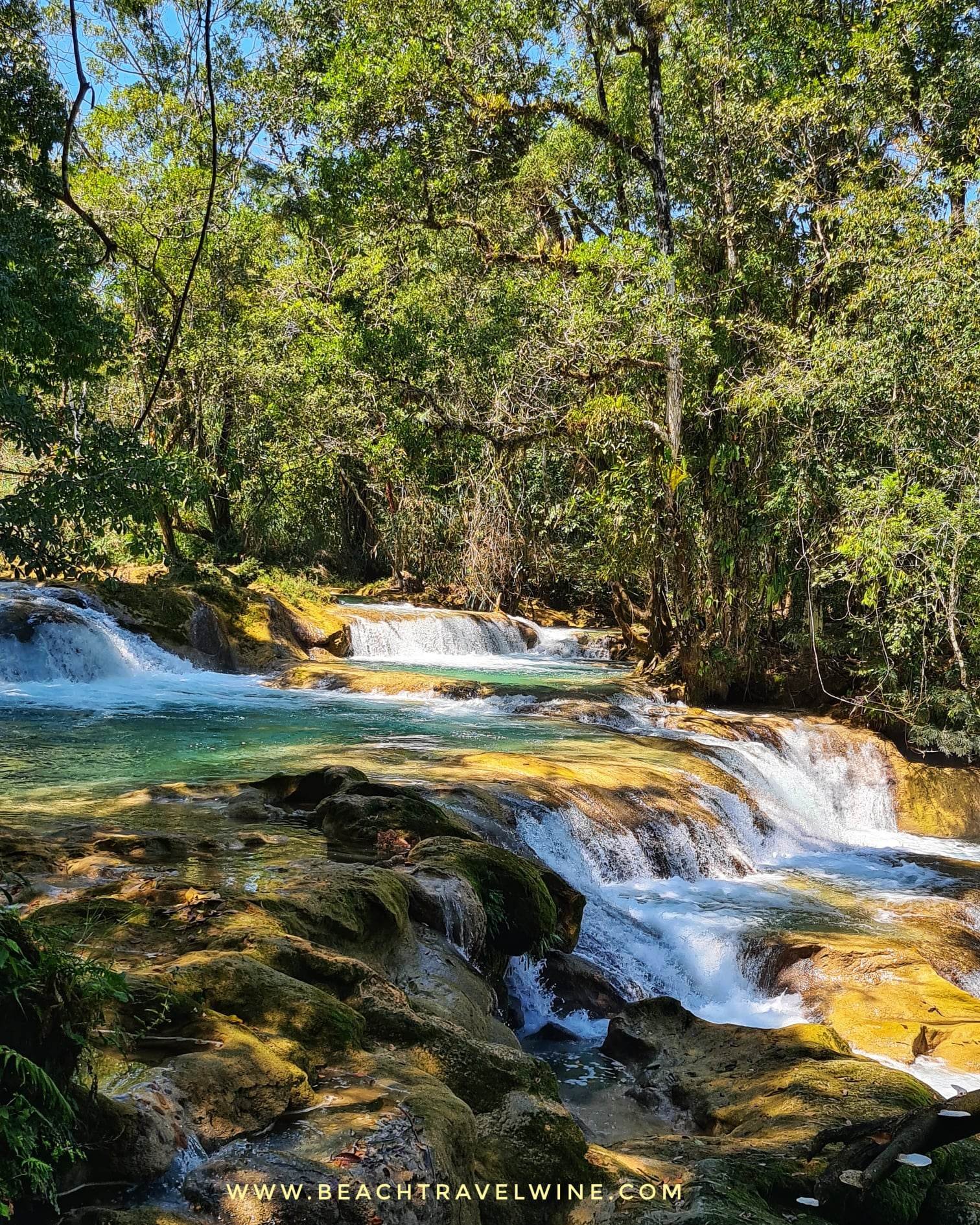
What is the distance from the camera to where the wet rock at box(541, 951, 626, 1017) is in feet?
20.8

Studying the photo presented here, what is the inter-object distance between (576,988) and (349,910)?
2.52 meters

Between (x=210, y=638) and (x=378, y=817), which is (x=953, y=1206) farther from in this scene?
(x=210, y=638)

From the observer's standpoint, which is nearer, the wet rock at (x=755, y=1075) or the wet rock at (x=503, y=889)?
the wet rock at (x=755, y=1075)

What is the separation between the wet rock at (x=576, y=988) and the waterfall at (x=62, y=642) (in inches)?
396

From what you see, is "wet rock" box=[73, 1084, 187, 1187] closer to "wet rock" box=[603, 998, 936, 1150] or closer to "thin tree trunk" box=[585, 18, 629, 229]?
"wet rock" box=[603, 998, 936, 1150]

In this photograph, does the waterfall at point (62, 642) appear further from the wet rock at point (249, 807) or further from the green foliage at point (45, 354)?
the wet rock at point (249, 807)

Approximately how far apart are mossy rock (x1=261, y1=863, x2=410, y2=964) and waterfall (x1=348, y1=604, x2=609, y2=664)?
1370 cm

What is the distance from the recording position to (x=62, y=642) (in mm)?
14070

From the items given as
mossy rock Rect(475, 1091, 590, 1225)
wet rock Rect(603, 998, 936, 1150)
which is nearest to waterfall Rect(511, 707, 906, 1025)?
wet rock Rect(603, 998, 936, 1150)

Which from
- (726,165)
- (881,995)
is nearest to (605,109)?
(726,165)

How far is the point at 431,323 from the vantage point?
2003 centimetres

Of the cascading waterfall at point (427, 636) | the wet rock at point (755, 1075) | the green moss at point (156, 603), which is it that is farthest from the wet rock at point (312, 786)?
the cascading waterfall at point (427, 636)

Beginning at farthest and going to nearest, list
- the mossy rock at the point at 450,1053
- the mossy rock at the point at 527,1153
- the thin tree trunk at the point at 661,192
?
the thin tree trunk at the point at 661,192 → the mossy rock at the point at 450,1053 → the mossy rock at the point at 527,1153

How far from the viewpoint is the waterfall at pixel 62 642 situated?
44.9ft
